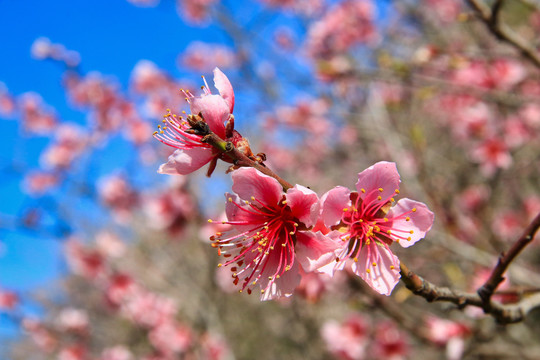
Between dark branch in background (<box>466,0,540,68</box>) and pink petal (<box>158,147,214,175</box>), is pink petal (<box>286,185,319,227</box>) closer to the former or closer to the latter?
pink petal (<box>158,147,214,175</box>)

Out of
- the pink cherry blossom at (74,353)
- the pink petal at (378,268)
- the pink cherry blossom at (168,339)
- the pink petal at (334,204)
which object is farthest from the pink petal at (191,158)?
the pink cherry blossom at (74,353)

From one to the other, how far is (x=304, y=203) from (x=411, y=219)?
0.99 ft

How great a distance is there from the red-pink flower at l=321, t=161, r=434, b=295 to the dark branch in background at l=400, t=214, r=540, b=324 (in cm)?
5

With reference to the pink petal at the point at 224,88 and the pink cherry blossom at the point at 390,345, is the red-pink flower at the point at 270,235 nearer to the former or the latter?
the pink petal at the point at 224,88

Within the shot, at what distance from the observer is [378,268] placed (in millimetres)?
959

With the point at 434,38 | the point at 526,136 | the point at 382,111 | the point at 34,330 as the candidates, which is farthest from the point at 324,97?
the point at 34,330

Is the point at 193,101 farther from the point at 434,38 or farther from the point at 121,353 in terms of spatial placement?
the point at 434,38

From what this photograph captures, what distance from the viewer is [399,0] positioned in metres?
4.37

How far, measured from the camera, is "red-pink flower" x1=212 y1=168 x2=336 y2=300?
0.88 m

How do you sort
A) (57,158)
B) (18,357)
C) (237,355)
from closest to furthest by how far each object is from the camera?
(57,158) → (237,355) → (18,357)

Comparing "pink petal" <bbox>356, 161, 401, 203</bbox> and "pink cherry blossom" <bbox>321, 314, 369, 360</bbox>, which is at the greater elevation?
"pink petal" <bbox>356, 161, 401, 203</bbox>

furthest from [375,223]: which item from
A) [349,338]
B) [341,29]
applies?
[341,29]

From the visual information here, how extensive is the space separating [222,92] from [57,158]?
5210 mm

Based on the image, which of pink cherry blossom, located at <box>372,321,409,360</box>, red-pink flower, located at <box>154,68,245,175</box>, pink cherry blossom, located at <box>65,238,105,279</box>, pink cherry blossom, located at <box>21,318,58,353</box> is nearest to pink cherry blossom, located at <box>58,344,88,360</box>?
pink cherry blossom, located at <box>21,318,58,353</box>
